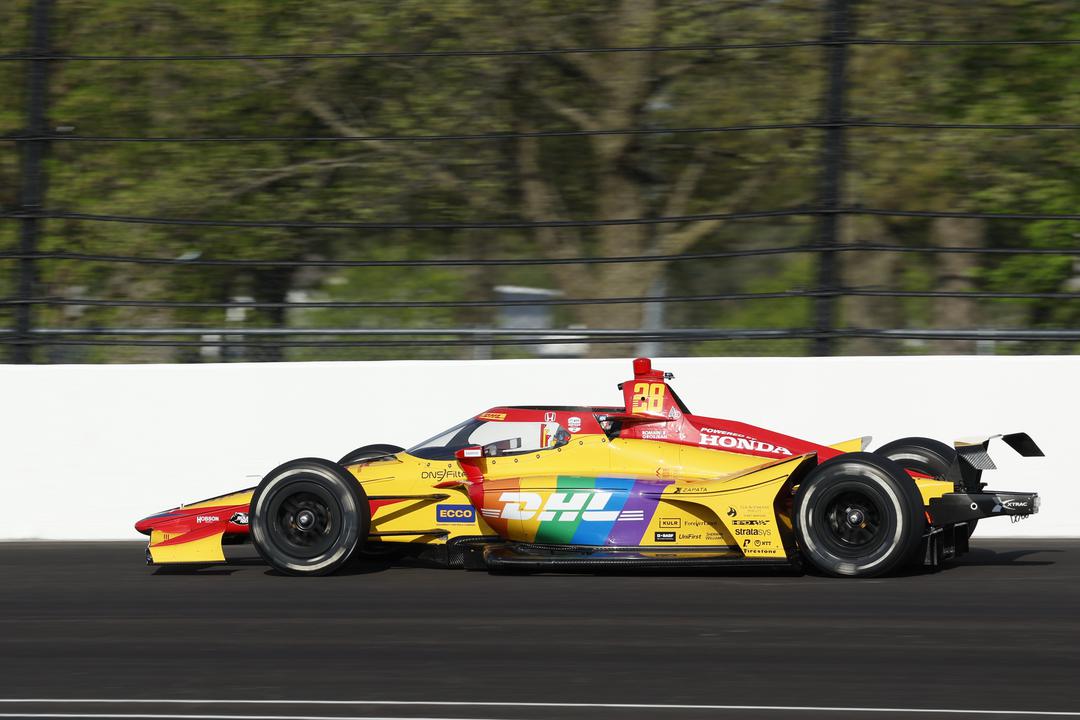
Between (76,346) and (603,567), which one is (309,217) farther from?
(603,567)

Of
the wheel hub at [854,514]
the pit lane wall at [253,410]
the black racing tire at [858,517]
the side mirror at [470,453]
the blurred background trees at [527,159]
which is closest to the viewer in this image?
the black racing tire at [858,517]

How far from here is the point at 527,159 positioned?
11.4 meters

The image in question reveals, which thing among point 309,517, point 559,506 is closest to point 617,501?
point 559,506

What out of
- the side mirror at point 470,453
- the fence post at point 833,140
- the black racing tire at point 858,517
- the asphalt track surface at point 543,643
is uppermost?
the fence post at point 833,140

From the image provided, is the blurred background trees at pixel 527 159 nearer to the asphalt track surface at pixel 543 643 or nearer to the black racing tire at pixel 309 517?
the black racing tire at pixel 309 517

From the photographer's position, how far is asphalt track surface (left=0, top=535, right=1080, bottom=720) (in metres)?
4.95

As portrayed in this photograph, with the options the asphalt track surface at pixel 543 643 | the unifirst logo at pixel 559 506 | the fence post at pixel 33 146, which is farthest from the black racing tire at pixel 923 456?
the fence post at pixel 33 146

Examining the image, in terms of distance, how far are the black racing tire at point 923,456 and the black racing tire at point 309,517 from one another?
120 inches

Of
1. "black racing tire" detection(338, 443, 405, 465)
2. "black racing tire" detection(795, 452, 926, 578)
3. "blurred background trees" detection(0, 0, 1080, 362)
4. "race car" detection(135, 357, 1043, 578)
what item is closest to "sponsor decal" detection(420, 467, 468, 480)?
"race car" detection(135, 357, 1043, 578)

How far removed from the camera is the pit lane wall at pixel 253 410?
9.31m

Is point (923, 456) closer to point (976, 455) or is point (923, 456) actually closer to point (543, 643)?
point (976, 455)

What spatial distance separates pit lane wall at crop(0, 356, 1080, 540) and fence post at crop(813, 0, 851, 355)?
964 mm

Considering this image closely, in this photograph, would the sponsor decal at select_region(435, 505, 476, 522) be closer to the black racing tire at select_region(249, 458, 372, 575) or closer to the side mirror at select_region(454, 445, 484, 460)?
the side mirror at select_region(454, 445, 484, 460)

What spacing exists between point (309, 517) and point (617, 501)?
1.78 m
